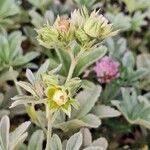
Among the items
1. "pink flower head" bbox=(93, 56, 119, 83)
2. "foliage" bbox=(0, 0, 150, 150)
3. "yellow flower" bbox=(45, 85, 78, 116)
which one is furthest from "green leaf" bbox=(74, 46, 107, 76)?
"yellow flower" bbox=(45, 85, 78, 116)

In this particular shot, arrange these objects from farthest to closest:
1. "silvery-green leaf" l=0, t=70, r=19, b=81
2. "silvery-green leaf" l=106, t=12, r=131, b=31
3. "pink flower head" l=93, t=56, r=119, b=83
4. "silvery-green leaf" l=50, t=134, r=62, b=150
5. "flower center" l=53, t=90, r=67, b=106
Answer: "silvery-green leaf" l=106, t=12, r=131, b=31 → "pink flower head" l=93, t=56, r=119, b=83 → "silvery-green leaf" l=0, t=70, r=19, b=81 → "silvery-green leaf" l=50, t=134, r=62, b=150 → "flower center" l=53, t=90, r=67, b=106

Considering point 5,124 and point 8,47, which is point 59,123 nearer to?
point 5,124

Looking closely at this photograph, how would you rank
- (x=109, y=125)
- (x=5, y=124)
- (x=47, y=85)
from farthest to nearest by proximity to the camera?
1. (x=109, y=125)
2. (x=5, y=124)
3. (x=47, y=85)

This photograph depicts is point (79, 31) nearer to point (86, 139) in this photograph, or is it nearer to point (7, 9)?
point (86, 139)

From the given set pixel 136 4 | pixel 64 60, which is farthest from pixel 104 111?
pixel 136 4

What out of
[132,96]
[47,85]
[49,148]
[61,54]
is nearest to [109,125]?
[132,96]

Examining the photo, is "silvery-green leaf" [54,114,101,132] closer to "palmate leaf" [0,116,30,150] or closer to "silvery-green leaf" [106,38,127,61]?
"palmate leaf" [0,116,30,150]
